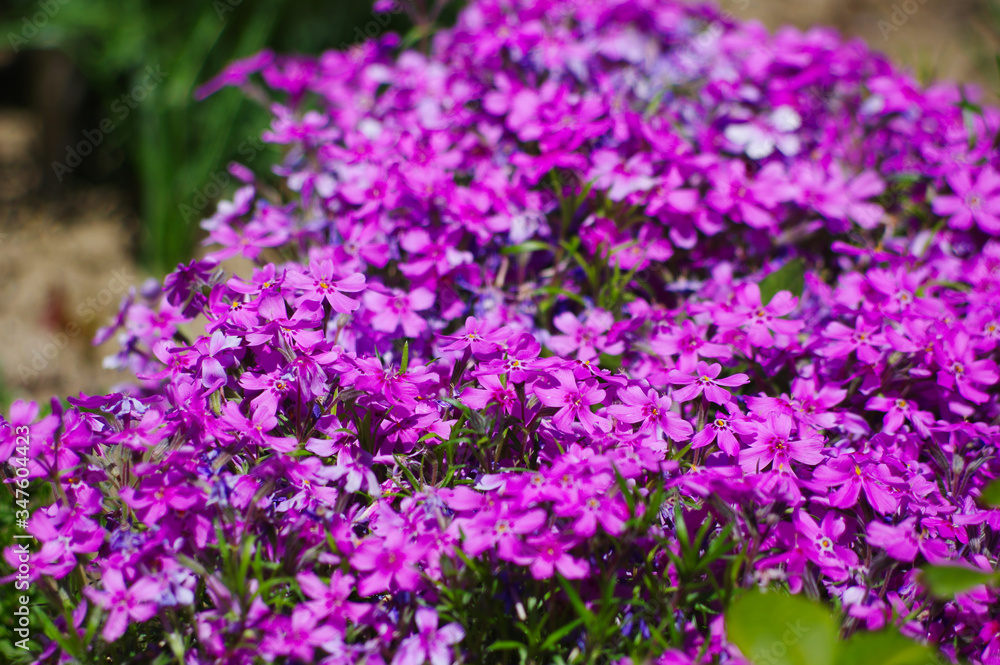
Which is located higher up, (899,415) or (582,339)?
(582,339)

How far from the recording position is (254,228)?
2158mm

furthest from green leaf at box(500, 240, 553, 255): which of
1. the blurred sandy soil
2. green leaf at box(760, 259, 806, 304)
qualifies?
the blurred sandy soil

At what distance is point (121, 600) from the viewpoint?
130 centimetres

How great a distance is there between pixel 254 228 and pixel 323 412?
79 centimetres

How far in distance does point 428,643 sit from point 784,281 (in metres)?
1.47

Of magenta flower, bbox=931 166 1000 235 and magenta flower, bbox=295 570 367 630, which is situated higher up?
magenta flower, bbox=295 570 367 630

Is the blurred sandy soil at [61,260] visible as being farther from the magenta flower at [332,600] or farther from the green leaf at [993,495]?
the green leaf at [993,495]

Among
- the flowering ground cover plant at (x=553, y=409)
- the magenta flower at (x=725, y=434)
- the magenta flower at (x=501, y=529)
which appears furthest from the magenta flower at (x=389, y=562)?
the magenta flower at (x=725, y=434)

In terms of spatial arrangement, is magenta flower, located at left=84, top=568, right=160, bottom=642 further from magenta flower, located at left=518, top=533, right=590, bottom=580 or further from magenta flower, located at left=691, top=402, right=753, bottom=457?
magenta flower, located at left=691, top=402, right=753, bottom=457

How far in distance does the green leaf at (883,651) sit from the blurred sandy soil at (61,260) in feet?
9.04

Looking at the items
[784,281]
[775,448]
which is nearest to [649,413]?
[775,448]

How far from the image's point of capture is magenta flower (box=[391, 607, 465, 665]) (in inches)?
50.6

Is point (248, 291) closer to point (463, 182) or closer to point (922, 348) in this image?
point (463, 182)

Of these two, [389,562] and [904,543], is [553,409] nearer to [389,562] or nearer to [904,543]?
[389,562]
